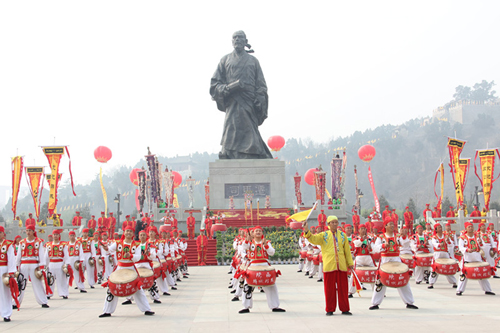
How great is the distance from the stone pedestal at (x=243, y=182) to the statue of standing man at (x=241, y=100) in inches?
45.5

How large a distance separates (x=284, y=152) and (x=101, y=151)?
291 ft

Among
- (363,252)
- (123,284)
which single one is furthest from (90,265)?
(363,252)

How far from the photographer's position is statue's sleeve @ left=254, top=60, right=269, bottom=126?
31.5 m

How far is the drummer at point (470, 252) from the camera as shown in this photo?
33.0 ft

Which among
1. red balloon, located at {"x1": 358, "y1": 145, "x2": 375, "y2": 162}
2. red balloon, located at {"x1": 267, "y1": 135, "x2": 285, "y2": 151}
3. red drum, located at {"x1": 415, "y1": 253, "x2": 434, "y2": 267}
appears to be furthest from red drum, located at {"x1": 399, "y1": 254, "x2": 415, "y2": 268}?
red balloon, located at {"x1": 267, "y1": 135, "x2": 285, "y2": 151}

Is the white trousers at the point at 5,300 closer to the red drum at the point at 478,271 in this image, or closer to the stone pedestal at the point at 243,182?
the red drum at the point at 478,271

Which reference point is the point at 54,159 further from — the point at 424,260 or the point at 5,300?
the point at 424,260

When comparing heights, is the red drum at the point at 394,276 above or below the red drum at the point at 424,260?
above

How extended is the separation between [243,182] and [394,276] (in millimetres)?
22011

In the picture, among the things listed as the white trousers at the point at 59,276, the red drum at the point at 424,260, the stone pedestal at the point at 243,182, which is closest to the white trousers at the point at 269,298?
the white trousers at the point at 59,276

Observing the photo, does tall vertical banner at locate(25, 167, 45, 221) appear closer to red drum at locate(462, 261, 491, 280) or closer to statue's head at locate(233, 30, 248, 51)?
statue's head at locate(233, 30, 248, 51)

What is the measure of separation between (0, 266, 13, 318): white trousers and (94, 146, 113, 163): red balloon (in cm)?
2221

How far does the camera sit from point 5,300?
824cm

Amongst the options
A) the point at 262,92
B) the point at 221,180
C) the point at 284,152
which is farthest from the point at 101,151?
the point at 284,152
